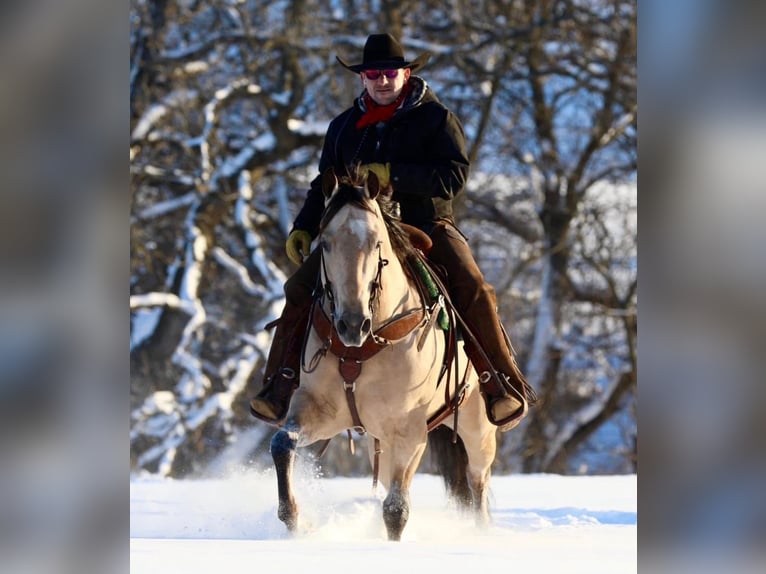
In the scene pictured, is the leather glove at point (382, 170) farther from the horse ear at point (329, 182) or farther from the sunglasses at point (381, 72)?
the sunglasses at point (381, 72)

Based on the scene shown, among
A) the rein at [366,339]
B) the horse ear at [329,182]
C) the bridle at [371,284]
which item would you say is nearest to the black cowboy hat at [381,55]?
the horse ear at [329,182]

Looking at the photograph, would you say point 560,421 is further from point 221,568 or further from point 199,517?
point 221,568

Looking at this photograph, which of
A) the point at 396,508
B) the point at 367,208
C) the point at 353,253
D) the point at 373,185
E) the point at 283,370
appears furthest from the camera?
the point at 283,370

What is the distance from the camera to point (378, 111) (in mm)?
5648

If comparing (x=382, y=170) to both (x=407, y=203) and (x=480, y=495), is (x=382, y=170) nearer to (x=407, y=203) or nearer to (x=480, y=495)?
(x=407, y=203)

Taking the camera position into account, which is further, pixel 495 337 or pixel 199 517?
pixel 199 517

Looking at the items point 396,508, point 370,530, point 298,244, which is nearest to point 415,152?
point 298,244

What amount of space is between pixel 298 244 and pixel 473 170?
10.5 meters

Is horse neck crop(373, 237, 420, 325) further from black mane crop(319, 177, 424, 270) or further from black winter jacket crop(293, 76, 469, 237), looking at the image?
black winter jacket crop(293, 76, 469, 237)
